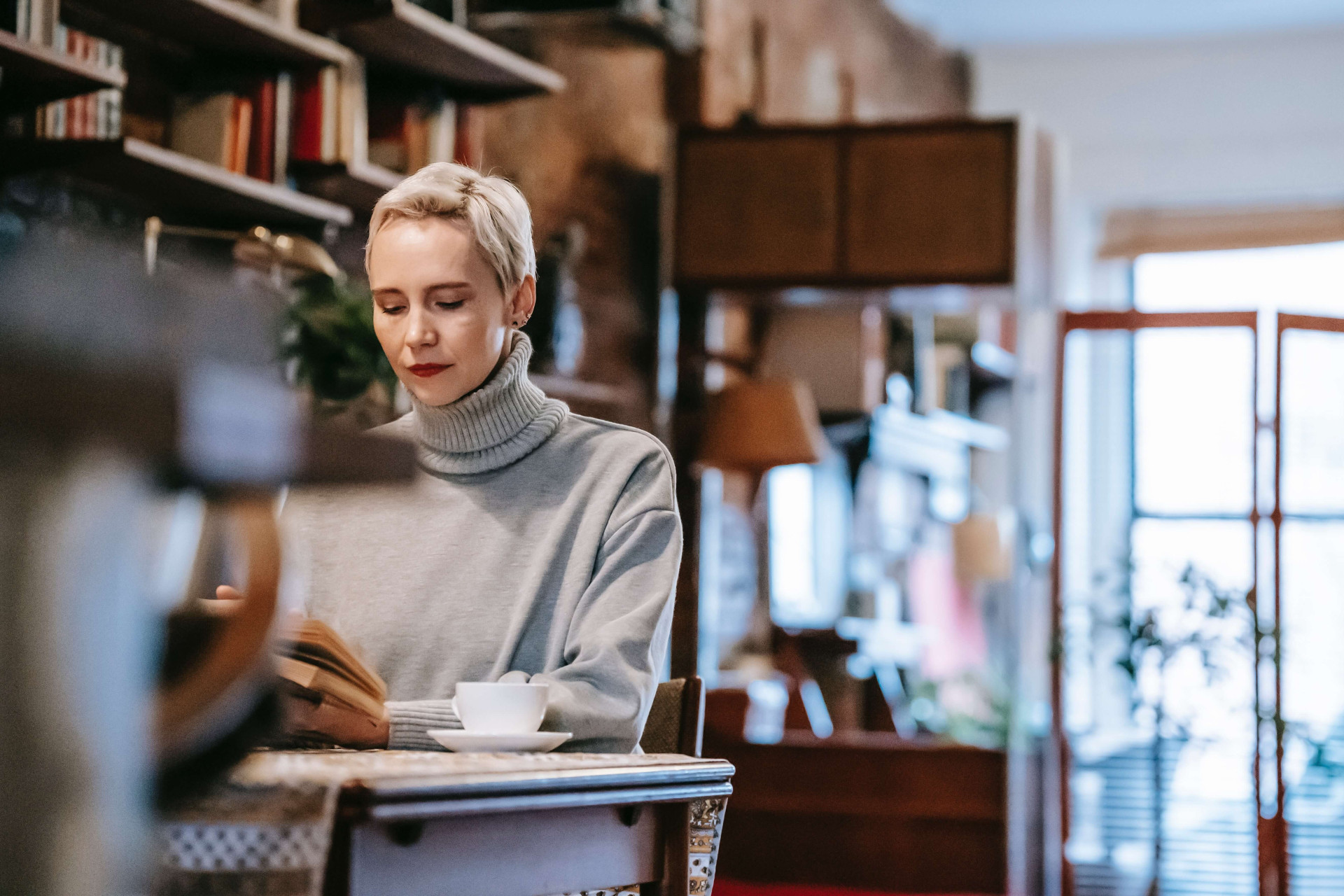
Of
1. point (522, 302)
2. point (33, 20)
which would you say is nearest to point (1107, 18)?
point (33, 20)

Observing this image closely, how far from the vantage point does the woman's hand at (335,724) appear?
1338mm

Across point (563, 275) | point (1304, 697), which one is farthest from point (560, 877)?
point (1304, 697)

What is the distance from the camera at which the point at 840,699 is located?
242 inches

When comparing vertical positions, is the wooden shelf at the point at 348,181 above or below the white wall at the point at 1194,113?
below

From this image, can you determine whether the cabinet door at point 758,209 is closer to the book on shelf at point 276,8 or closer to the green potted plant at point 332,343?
the book on shelf at point 276,8

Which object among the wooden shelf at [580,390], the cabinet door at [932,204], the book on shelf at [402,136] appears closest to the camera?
the book on shelf at [402,136]

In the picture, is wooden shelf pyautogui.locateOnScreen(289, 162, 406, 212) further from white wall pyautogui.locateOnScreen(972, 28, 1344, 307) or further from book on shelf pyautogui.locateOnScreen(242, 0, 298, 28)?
white wall pyautogui.locateOnScreen(972, 28, 1344, 307)

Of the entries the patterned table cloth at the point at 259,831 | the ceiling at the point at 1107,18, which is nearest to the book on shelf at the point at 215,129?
the patterned table cloth at the point at 259,831

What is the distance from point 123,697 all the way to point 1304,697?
600 cm

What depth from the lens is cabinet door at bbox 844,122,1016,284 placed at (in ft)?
16.8

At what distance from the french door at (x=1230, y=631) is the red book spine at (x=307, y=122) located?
→ 3.41 m

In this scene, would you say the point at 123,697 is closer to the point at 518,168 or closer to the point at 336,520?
the point at 336,520

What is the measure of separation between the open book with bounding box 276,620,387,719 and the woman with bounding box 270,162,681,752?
0.23 meters

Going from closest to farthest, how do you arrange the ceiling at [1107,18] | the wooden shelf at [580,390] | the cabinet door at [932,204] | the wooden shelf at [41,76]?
the wooden shelf at [41,76]
the wooden shelf at [580,390]
the cabinet door at [932,204]
the ceiling at [1107,18]
